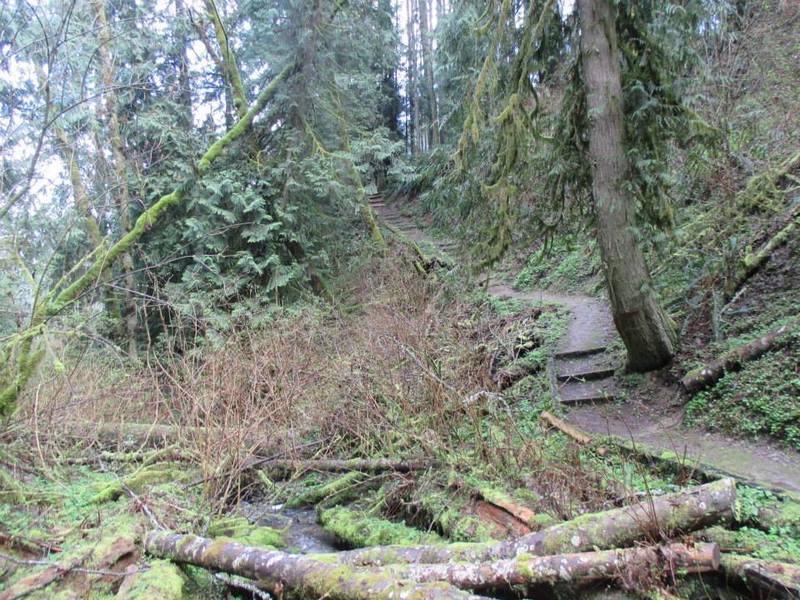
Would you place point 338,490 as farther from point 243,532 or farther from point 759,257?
point 759,257

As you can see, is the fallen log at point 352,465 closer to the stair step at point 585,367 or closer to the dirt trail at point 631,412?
the dirt trail at point 631,412

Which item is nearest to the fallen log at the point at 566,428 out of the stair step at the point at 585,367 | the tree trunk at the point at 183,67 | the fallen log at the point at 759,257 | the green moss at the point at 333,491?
the stair step at the point at 585,367

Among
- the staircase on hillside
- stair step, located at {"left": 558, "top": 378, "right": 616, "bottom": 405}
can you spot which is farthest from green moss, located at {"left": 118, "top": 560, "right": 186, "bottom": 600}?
stair step, located at {"left": 558, "top": 378, "right": 616, "bottom": 405}

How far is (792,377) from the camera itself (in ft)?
18.3

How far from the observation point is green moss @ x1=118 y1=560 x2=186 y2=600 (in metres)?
3.43

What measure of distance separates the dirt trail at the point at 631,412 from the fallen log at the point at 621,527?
1.06 metres

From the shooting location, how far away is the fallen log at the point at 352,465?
19.5 ft

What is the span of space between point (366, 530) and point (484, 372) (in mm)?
2518

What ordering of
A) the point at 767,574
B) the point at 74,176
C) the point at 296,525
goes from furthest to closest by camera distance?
the point at 74,176 → the point at 296,525 → the point at 767,574

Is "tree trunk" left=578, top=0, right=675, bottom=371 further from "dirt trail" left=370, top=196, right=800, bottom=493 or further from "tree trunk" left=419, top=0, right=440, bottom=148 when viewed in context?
"tree trunk" left=419, top=0, right=440, bottom=148

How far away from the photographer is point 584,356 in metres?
9.25

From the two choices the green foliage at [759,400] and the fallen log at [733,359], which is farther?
the fallen log at [733,359]

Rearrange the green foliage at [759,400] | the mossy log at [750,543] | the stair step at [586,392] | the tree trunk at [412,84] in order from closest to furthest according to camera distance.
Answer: the mossy log at [750,543] < the green foliage at [759,400] < the stair step at [586,392] < the tree trunk at [412,84]

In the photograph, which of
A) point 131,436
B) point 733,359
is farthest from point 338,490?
point 733,359
